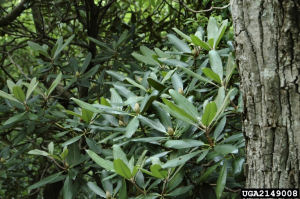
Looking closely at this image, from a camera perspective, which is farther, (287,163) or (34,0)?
(34,0)

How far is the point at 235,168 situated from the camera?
0.95 metres

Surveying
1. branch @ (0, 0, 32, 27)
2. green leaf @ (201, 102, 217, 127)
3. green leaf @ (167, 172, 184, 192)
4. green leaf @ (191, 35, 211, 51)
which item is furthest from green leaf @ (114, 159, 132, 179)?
branch @ (0, 0, 32, 27)

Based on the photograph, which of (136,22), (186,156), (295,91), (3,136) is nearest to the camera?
(295,91)

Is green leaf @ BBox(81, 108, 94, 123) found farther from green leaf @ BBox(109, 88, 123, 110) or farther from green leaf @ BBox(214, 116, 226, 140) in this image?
green leaf @ BBox(214, 116, 226, 140)

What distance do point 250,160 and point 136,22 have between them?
1.75 metres

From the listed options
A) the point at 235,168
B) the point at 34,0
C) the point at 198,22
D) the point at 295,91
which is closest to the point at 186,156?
the point at 235,168

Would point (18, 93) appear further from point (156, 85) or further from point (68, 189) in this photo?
point (156, 85)

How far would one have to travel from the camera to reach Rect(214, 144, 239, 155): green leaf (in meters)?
0.84

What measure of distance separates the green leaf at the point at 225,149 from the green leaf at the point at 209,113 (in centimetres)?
7

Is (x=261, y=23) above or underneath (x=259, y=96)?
above

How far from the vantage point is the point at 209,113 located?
865 millimetres

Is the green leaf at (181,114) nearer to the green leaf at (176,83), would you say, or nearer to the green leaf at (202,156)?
the green leaf at (202,156)

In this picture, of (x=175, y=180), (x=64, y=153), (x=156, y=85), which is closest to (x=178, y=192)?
(x=175, y=180)

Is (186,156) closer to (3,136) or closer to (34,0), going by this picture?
(3,136)
